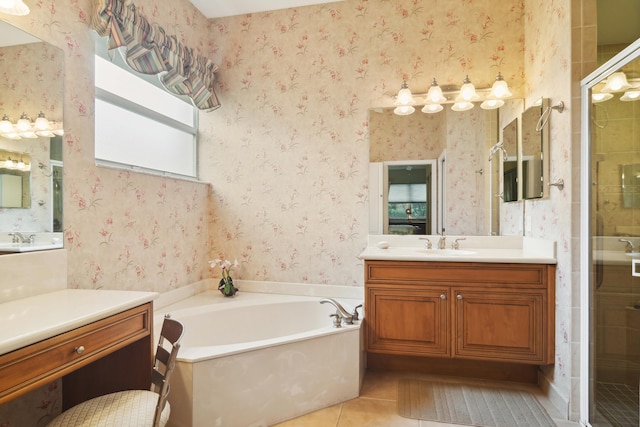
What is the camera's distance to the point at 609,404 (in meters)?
1.73

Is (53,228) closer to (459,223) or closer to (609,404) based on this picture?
(459,223)

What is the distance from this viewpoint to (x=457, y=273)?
220 centimetres

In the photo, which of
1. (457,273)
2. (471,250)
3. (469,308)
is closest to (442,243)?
(471,250)

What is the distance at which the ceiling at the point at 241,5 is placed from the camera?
2.87m

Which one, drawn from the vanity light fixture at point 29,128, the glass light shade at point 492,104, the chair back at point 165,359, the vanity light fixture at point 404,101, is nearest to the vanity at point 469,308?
the glass light shade at point 492,104

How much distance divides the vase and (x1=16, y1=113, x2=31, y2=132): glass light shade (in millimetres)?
1664

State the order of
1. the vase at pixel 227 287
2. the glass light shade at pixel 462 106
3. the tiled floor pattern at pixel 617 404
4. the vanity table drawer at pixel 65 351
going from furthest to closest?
the vase at pixel 227 287, the glass light shade at pixel 462 106, the tiled floor pattern at pixel 617 404, the vanity table drawer at pixel 65 351

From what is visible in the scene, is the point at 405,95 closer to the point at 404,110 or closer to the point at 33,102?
the point at 404,110

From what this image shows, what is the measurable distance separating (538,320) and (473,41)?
2.04 m

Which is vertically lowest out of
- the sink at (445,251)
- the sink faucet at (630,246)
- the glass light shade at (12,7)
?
the sink at (445,251)

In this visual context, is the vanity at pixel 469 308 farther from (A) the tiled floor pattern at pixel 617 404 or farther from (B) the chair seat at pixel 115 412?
(B) the chair seat at pixel 115 412

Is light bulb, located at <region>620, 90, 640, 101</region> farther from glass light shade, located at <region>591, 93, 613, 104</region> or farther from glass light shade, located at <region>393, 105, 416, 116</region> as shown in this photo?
glass light shade, located at <region>393, 105, 416, 116</region>

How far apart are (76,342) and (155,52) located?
75.7 inches

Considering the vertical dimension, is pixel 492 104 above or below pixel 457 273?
above
